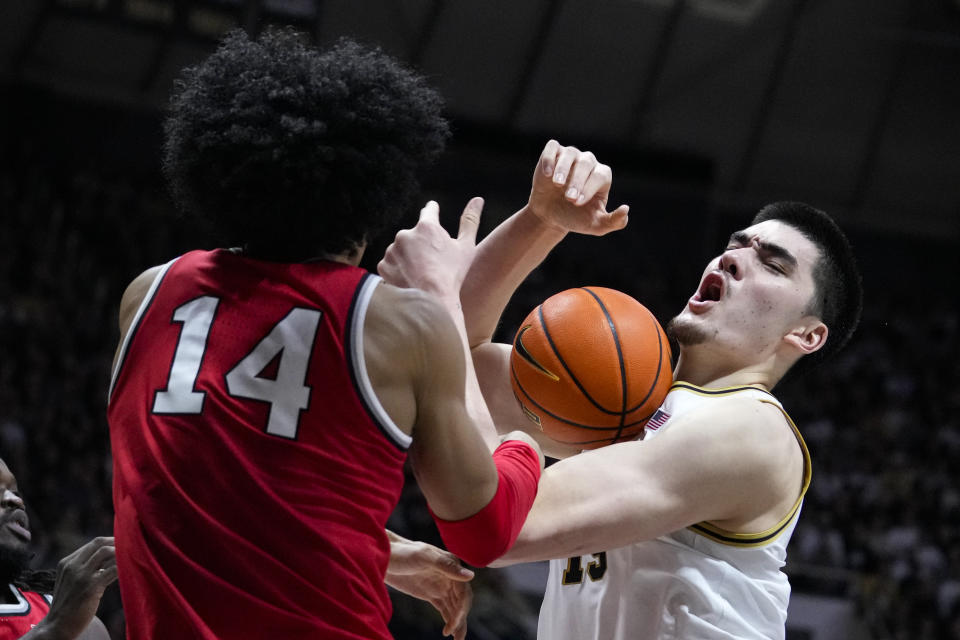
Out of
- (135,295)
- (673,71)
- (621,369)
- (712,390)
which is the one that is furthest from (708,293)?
(673,71)

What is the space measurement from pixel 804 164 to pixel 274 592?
1700 cm

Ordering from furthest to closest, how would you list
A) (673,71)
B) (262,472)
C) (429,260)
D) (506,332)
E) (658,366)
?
1. (673,71)
2. (506,332)
3. (658,366)
4. (429,260)
5. (262,472)

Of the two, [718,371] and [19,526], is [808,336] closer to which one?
[718,371]

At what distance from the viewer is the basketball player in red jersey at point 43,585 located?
3051 millimetres

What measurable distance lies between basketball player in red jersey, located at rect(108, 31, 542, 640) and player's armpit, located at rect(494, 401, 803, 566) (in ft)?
1.47

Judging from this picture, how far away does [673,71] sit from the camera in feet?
55.0

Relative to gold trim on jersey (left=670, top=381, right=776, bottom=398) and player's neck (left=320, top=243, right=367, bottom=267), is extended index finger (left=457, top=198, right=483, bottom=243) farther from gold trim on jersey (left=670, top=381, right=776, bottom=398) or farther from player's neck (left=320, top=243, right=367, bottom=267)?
gold trim on jersey (left=670, top=381, right=776, bottom=398)

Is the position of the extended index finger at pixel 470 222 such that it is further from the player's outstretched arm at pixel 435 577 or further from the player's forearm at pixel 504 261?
the player's outstretched arm at pixel 435 577

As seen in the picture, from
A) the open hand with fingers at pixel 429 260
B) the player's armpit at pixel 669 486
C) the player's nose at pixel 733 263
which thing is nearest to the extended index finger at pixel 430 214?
the open hand with fingers at pixel 429 260

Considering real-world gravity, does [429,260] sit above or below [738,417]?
above

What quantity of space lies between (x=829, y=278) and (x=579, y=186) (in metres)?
0.90

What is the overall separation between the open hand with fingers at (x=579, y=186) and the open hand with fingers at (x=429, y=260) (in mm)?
617

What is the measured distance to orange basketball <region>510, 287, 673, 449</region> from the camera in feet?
9.82

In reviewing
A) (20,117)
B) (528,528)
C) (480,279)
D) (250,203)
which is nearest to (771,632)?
(528,528)
